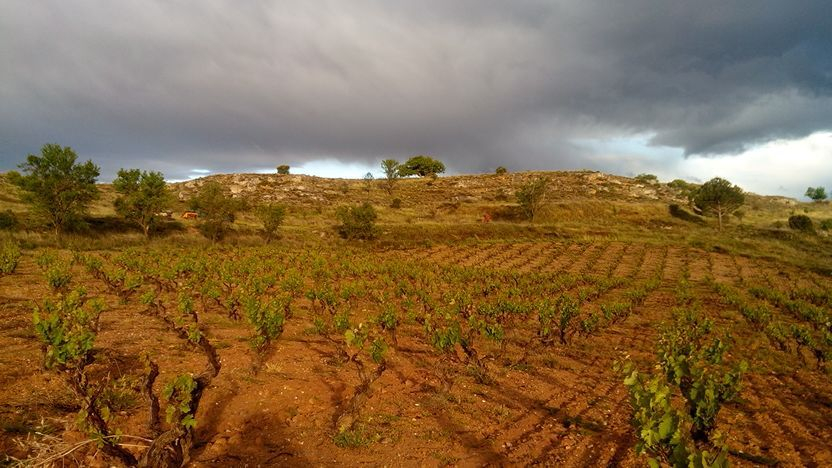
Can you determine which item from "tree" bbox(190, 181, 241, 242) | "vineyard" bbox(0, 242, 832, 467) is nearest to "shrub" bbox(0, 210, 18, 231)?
"tree" bbox(190, 181, 241, 242)

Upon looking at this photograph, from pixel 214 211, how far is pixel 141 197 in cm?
733

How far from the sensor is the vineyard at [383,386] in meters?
7.17

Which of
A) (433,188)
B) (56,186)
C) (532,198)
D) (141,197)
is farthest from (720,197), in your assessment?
(56,186)

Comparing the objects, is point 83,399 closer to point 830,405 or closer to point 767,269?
point 830,405

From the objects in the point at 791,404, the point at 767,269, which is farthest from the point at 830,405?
the point at 767,269

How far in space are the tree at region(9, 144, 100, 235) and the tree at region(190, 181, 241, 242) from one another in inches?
429

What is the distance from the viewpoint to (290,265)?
33.4 metres

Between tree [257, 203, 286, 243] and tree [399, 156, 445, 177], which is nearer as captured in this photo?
tree [257, 203, 286, 243]

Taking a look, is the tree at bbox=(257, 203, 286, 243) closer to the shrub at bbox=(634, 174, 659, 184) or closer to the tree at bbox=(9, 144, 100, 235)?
the tree at bbox=(9, 144, 100, 235)

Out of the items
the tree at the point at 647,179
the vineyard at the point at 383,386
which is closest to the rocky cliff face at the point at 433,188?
the tree at the point at 647,179

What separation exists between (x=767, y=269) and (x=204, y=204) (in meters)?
59.0

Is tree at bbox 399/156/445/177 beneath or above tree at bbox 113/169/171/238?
above

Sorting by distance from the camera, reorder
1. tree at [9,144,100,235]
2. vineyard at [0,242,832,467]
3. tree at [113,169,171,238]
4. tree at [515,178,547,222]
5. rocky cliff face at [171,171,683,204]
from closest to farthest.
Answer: vineyard at [0,242,832,467] → tree at [9,144,100,235] → tree at [113,169,171,238] → tree at [515,178,547,222] → rocky cliff face at [171,171,683,204]

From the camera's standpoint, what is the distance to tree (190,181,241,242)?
4784 cm
